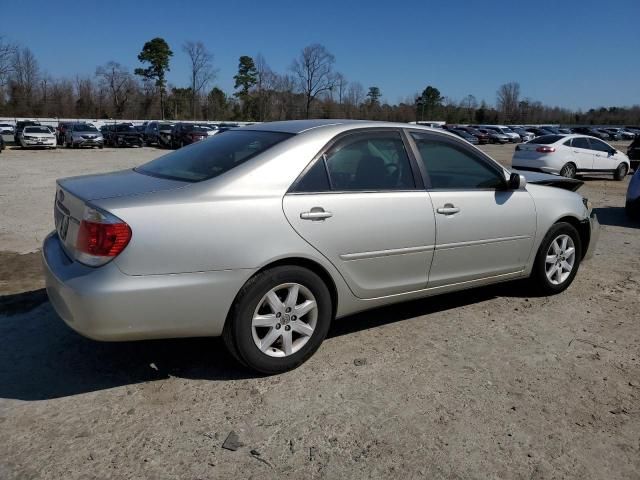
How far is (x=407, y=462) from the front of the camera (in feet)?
8.51

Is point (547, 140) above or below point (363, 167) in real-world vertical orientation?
above

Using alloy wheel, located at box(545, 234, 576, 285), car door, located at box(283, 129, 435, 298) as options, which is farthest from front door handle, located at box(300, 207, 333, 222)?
alloy wheel, located at box(545, 234, 576, 285)

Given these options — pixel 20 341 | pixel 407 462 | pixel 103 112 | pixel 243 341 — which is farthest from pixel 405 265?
pixel 103 112

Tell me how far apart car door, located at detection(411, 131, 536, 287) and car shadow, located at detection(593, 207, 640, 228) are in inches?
223

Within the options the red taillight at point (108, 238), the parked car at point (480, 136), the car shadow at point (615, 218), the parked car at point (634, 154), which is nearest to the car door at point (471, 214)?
the red taillight at point (108, 238)

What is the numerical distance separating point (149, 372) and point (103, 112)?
3500 inches

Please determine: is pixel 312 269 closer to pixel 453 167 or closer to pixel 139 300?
pixel 139 300

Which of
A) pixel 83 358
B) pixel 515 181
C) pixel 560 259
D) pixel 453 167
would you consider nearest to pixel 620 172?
pixel 560 259

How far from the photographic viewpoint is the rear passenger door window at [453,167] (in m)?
4.12

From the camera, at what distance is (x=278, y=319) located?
336 cm

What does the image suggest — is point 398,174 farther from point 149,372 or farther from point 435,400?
point 149,372

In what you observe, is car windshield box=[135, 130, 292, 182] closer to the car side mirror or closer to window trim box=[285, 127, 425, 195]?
window trim box=[285, 127, 425, 195]

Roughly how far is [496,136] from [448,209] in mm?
51366

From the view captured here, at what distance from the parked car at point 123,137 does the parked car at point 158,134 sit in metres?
1.31
